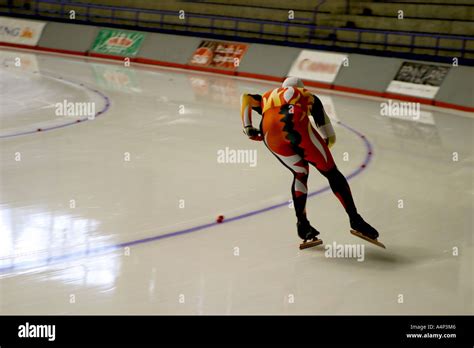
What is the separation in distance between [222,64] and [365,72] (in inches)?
146

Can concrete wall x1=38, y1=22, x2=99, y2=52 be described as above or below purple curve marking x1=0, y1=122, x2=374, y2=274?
above

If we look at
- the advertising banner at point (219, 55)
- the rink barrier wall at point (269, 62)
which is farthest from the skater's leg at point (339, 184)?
the advertising banner at point (219, 55)

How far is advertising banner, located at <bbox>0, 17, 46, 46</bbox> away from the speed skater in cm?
1553

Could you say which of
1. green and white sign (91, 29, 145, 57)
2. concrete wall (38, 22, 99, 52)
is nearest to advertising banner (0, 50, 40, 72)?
concrete wall (38, 22, 99, 52)

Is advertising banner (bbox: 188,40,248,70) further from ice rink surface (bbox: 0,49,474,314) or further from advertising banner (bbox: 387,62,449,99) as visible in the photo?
ice rink surface (bbox: 0,49,474,314)

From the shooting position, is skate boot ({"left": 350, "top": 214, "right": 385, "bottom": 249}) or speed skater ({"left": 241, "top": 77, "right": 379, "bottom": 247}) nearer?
speed skater ({"left": 241, "top": 77, "right": 379, "bottom": 247})

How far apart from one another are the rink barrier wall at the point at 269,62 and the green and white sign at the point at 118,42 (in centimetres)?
16

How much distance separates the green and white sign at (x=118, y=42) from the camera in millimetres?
18297

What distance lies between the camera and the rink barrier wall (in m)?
13.0

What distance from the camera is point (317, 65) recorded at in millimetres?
15203

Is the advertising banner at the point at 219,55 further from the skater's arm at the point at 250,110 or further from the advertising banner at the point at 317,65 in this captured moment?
the skater's arm at the point at 250,110

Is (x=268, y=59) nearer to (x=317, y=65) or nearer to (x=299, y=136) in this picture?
(x=317, y=65)

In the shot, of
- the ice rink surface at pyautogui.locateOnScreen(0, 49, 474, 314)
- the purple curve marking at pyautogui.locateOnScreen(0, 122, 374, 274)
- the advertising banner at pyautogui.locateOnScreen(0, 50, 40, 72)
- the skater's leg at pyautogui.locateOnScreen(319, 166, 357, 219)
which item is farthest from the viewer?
the advertising banner at pyautogui.locateOnScreen(0, 50, 40, 72)

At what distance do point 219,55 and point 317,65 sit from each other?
9.03 feet
